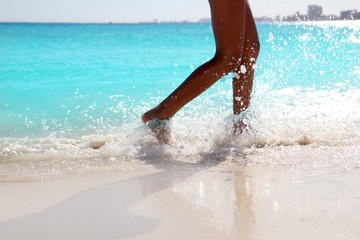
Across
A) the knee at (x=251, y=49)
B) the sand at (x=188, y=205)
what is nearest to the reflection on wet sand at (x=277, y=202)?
the sand at (x=188, y=205)

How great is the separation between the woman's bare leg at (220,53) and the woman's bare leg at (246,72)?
0.12m

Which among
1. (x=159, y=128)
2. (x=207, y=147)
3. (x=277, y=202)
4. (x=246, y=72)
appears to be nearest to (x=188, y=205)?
(x=277, y=202)

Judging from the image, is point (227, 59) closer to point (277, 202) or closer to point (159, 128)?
point (159, 128)

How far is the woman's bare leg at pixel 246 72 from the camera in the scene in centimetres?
249

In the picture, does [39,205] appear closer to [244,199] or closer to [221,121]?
[244,199]

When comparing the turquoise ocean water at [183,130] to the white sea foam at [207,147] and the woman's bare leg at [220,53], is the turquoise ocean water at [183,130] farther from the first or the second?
the woman's bare leg at [220,53]

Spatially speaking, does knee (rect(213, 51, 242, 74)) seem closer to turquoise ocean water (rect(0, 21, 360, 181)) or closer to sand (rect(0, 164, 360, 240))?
turquoise ocean water (rect(0, 21, 360, 181))

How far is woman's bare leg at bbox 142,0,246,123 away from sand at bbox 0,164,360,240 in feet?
1.80

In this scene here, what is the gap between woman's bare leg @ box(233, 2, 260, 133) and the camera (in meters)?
2.49

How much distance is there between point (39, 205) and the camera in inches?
61.7

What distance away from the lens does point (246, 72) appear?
2.51m

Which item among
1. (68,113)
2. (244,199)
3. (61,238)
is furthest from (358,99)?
(61,238)

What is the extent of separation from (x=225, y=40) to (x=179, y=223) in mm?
1125

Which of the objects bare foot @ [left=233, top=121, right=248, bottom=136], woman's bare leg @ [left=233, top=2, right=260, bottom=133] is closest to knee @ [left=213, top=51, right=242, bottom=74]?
woman's bare leg @ [left=233, top=2, right=260, bottom=133]
